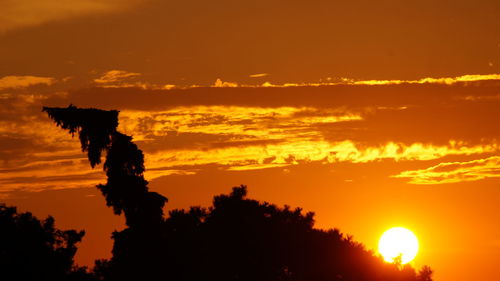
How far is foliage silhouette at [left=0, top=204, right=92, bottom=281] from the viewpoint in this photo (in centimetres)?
5691

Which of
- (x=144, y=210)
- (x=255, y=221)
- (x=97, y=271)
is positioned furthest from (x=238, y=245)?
(x=144, y=210)

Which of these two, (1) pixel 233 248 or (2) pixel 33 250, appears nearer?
(2) pixel 33 250

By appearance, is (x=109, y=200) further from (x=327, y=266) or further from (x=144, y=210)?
(x=327, y=266)

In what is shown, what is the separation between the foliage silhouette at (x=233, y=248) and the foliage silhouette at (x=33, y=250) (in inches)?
119

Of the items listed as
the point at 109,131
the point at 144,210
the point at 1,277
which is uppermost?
the point at 109,131

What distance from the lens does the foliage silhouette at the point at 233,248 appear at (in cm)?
5350

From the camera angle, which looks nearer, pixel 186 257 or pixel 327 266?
pixel 186 257

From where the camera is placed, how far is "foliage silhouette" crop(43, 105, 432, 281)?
176 ft

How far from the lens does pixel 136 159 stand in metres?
52.4

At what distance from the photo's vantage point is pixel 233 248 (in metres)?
71.8

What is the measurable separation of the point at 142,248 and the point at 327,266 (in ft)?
80.2

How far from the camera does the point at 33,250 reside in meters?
59.2

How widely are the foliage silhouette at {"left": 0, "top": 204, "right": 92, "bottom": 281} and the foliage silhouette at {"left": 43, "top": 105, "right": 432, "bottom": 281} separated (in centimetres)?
301

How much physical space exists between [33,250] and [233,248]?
58.3 ft
